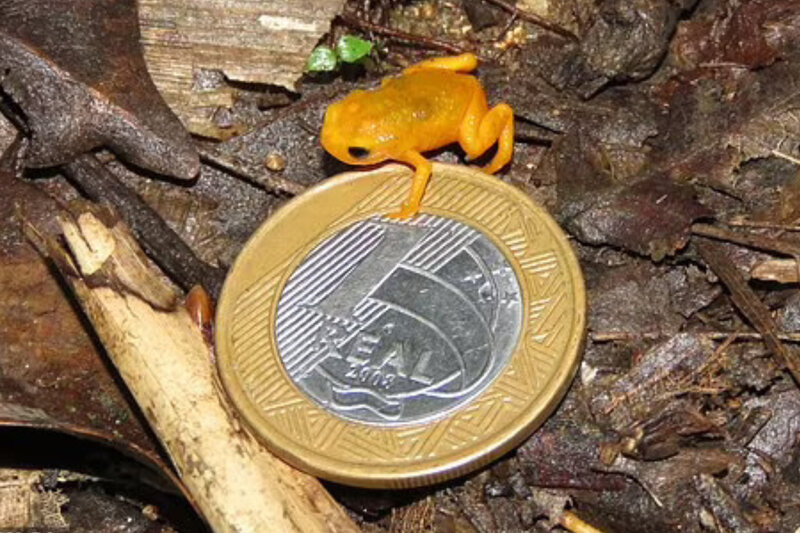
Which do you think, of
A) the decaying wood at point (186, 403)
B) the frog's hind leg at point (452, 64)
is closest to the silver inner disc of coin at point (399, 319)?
the decaying wood at point (186, 403)

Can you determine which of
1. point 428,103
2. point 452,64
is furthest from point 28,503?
point 452,64

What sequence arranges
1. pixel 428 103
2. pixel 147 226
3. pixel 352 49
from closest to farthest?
pixel 428 103, pixel 147 226, pixel 352 49

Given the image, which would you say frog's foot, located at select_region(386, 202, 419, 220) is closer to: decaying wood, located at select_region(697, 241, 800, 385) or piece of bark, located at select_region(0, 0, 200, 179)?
piece of bark, located at select_region(0, 0, 200, 179)

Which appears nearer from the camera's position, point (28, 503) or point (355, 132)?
point (355, 132)

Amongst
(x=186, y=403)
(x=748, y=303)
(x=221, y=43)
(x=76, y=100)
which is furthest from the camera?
(x=221, y=43)

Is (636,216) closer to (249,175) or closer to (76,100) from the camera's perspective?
(249,175)

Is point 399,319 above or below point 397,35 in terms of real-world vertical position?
below

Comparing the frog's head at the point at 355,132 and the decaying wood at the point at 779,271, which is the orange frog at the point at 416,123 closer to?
the frog's head at the point at 355,132

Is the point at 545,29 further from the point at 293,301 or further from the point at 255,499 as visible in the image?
the point at 255,499
